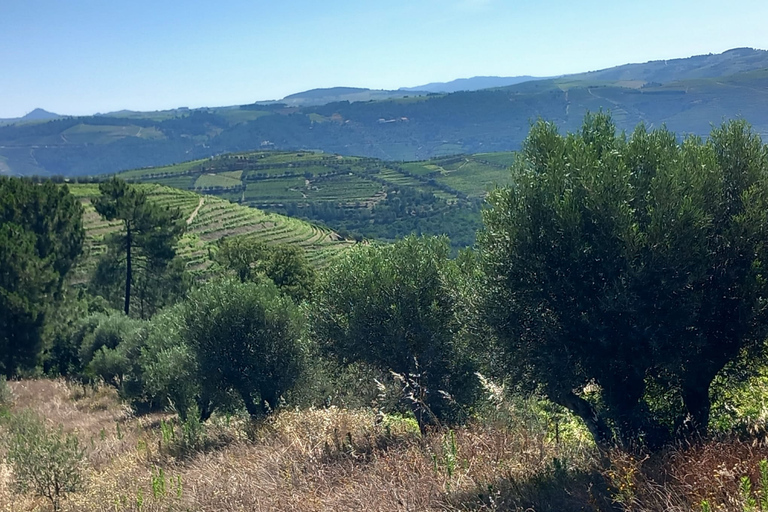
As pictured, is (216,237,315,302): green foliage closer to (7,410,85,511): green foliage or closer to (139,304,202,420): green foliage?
(139,304,202,420): green foliage

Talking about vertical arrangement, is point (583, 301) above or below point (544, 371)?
above

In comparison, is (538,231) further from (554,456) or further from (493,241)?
(554,456)

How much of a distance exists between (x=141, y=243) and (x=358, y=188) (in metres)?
123

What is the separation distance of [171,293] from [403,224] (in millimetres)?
83213

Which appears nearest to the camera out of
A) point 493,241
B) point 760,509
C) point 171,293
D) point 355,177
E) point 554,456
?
point 760,509

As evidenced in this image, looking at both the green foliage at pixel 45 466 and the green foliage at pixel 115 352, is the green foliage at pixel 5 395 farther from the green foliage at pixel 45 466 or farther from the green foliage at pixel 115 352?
the green foliage at pixel 45 466

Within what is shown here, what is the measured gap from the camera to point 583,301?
8.13 meters

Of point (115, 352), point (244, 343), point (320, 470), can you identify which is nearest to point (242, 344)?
point (244, 343)

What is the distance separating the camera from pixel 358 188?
165m

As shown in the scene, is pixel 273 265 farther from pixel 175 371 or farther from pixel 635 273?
pixel 635 273

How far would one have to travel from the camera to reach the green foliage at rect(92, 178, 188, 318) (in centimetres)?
4159

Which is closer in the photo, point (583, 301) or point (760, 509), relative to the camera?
point (760, 509)

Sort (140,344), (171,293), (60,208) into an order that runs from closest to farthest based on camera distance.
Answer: (140,344) → (60,208) → (171,293)

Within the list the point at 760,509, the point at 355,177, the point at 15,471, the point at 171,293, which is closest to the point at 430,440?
the point at 760,509
